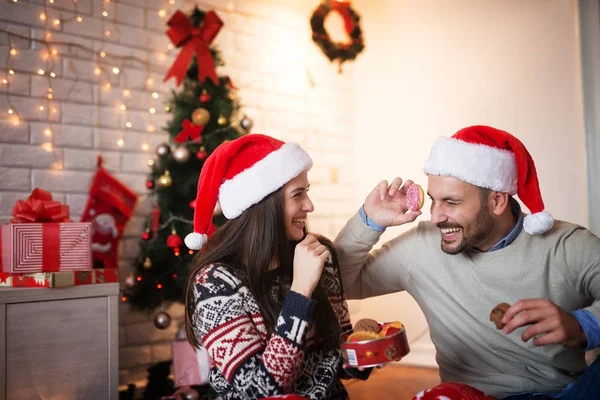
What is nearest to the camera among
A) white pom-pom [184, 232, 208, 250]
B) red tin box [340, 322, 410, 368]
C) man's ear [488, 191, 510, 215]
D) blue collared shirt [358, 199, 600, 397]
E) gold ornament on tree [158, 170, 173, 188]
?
red tin box [340, 322, 410, 368]

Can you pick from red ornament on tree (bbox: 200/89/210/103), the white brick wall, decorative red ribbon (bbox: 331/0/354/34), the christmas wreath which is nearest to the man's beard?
red ornament on tree (bbox: 200/89/210/103)

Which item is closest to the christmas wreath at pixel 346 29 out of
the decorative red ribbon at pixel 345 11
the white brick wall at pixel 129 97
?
the decorative red ribbon at pixel 345 11

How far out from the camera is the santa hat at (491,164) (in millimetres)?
1927

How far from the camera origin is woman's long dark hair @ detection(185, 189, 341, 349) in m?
1.72

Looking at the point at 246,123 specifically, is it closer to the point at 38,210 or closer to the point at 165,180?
the point at 165,180

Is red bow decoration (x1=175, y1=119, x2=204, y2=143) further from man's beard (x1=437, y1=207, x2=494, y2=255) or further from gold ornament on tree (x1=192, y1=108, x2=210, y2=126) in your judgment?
man's beard (x1=437, y1=207, x2=494, y2=255)

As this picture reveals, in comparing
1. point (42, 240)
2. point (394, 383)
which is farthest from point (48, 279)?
point (394, 383)

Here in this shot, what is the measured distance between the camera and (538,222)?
1820mm

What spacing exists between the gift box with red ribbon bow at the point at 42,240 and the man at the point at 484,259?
1123 mm

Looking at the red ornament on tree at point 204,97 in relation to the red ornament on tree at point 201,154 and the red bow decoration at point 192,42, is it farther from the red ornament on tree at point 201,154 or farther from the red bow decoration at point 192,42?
the red ornament on tree at point 201,154

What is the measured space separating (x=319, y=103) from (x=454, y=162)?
2.46m

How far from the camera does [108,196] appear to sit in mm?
3131

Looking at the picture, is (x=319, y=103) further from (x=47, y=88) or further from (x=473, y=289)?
(x=473, y=289)

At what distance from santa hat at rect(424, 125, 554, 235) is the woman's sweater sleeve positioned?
714mm
